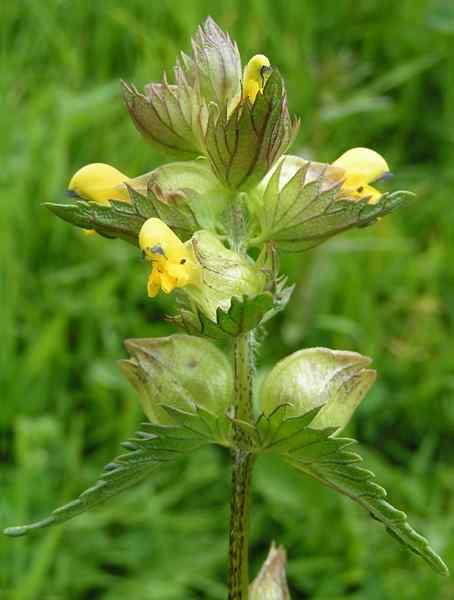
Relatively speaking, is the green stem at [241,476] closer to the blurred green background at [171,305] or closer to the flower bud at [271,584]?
the flower bud at [271,584]

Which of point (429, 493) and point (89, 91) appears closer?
point (429, 493)

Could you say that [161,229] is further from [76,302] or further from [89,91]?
[89,91]

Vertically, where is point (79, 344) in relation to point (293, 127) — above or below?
below

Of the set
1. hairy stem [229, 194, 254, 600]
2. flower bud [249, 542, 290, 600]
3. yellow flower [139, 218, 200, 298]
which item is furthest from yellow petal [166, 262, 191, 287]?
flower bud [249, 542, 290, 600]

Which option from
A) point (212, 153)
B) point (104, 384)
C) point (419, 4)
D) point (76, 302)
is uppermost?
point (419, 4)

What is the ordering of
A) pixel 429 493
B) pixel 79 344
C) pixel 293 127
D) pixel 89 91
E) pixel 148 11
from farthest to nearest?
pixel 148 11 → pixel 89 91 → pixel 79 344 → pixel 429 493 → pixel 293 127

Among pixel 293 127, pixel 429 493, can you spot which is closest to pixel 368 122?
pixel 429 493
